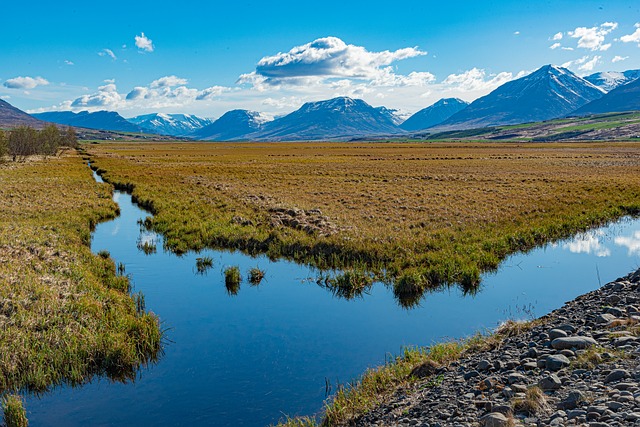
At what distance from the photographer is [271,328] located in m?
14.7

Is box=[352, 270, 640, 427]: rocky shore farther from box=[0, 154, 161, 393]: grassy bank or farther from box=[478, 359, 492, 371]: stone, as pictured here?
box=[0, 154, 161, 393]: grassy bank

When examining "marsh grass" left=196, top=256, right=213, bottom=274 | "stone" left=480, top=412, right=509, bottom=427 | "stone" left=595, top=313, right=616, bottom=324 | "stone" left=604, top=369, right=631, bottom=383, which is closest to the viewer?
"stone" left=480, top=412, right=509, bottom=427

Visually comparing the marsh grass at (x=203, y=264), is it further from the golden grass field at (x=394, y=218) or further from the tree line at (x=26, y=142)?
the tree line at (x=26, y=142)

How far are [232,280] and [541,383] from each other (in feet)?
44.2

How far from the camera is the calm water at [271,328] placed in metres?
10.1

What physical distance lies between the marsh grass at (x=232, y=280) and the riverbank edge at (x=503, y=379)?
870 centimetres

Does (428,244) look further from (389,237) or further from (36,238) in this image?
(36,238)

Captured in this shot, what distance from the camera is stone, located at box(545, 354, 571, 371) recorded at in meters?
9.25

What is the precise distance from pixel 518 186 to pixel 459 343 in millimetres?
38569

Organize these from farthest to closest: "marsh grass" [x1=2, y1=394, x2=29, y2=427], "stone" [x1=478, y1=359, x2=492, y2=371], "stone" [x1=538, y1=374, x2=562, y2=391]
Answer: "stone" [x1=478, y1=359, x2=492, y2=371] → "marsh grass" [x1=2, y1=394, x2=29, y2=427] → "stone" [x1=538, y1=374, x2=562, y2=391]

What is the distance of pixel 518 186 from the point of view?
153 ft

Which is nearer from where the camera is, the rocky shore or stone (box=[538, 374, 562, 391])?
the rocky shore

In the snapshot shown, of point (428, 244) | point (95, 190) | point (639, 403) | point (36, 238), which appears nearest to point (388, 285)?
point (428, 244)

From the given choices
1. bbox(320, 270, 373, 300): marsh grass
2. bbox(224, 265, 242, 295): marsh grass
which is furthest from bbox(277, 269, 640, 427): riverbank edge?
bbox(224, 265, 242, 295): marsh grass
